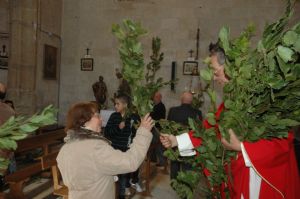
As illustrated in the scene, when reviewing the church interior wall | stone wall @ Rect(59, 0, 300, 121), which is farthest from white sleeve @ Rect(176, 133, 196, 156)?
stone wall @ Rect(59, 0, 300, 121)

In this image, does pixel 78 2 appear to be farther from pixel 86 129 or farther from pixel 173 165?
pixel 86 129

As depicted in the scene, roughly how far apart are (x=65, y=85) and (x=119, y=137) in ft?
23.1

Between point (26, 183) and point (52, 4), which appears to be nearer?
point (26, 183)

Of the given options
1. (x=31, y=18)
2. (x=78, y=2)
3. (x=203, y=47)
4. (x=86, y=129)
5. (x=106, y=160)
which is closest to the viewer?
(x=106, y=160)

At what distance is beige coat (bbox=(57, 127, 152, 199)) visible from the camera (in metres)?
2.35

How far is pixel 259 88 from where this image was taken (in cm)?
137

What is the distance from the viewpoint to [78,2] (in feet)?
37.1

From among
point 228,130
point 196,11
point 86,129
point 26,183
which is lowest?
point 26,183

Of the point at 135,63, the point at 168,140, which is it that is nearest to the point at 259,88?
the point at 135,63

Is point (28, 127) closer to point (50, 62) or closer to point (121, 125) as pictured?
point (121, 125)

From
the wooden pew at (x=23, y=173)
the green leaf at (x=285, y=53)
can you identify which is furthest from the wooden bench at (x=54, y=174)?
the green leaf at (x=285, y=53)

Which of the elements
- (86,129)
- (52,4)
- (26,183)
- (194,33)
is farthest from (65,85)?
(86,129)

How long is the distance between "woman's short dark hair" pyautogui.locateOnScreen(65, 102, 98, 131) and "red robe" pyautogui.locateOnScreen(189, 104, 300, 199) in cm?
112

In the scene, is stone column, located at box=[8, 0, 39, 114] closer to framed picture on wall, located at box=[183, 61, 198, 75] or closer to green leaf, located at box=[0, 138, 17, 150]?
framed picture on wall, located at box=[183, 61, 198, 75]
